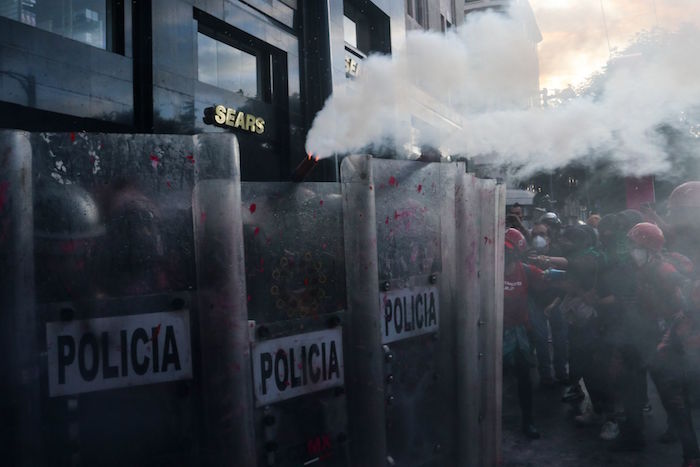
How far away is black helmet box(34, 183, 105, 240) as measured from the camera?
1.81m

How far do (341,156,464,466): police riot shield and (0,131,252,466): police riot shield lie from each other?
596 millimetres

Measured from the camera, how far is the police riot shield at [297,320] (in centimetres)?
219

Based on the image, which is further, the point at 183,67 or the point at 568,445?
the point at 183,67

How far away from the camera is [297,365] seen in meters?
2.29

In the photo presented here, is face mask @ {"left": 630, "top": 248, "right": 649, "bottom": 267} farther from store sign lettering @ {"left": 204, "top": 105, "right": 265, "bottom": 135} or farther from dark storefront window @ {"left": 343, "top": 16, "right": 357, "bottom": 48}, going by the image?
dark storefront window @ {"left": 343, "top": 16, "right": 357, "bottom": 48}

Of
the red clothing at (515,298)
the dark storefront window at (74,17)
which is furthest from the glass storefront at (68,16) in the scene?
the red clothing at (515,298)

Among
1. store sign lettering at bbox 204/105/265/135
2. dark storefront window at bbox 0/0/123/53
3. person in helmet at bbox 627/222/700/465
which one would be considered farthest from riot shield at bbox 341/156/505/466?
store sign lettering at bbox 204/105/265/135

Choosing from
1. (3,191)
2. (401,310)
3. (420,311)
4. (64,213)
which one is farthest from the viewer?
(420,311)

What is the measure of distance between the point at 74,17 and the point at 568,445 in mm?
7900

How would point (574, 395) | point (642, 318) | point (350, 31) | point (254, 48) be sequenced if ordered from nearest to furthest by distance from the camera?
point (642, 318) → point (574, 395) → point (254, 48) → point (350, 31)

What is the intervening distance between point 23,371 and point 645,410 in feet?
19.8

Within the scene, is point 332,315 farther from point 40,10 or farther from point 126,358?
point 40,10

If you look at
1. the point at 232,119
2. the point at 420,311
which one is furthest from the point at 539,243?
the point at 232,119

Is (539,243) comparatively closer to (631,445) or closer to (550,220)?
(550,220)
